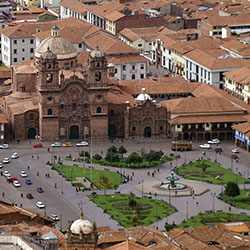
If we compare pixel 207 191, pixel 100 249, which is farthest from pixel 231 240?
pixel 207 191

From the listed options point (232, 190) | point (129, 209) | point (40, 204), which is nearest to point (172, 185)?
point (232, 190)

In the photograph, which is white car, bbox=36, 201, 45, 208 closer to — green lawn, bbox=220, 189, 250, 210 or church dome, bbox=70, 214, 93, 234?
green lawn, bbox=220, 189, 250, 210

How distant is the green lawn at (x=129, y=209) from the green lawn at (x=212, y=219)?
14.3 feet

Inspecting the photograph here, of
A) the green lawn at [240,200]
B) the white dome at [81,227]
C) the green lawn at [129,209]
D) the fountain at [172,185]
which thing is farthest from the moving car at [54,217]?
the white dome at [81,227]

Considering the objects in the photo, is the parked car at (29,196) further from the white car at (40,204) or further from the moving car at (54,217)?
the moving car at (54,217)

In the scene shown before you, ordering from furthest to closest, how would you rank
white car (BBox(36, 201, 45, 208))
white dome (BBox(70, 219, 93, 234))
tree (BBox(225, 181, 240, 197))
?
tree (BBox(225, 181, 240, 197)) → white car (BBox(36, 201, 45, 208)) → white dome (BBox(70, 219, 93, 234))

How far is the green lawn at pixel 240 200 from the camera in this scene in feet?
621

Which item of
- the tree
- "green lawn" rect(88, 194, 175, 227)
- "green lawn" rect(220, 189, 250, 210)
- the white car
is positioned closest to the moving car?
the white car

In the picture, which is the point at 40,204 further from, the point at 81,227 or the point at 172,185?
the point at 81,227

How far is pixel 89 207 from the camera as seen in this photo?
188500mm

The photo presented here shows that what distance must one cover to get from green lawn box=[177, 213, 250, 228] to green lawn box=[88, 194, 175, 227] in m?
4.35

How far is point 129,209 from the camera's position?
187 m

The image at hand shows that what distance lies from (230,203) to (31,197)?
27.6 meters

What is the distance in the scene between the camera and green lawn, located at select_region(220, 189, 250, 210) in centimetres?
18938
